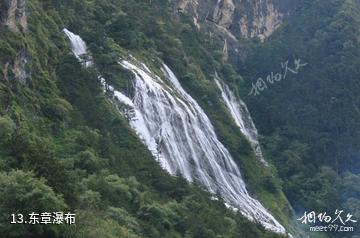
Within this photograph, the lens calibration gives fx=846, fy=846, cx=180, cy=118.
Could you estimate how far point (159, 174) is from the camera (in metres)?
51.4

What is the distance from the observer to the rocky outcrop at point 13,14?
48.8m

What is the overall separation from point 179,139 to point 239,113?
77.1 feet

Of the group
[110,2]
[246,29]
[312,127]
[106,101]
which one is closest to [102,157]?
[106,101]

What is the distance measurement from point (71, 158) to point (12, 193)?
19198mm

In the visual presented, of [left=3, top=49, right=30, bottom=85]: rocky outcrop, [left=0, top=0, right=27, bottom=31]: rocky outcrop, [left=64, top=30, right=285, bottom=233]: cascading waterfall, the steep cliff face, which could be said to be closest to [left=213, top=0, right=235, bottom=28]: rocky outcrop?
the steep cliff face

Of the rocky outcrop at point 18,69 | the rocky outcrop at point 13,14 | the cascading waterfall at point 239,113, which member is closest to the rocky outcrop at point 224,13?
the cascading waterfall at point 239,113

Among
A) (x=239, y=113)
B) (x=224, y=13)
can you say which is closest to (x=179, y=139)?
(x=239, y=113)

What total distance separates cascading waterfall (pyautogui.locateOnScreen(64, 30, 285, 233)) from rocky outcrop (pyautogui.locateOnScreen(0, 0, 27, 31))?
29.0 feet

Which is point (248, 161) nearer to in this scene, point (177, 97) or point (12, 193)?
point (177, 97)

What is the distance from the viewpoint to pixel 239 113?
83.1 m

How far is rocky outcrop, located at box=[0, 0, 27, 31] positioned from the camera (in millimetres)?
48750

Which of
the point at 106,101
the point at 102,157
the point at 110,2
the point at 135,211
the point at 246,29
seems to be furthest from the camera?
the point at 246,29

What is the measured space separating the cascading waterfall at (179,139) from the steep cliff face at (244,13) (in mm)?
30573

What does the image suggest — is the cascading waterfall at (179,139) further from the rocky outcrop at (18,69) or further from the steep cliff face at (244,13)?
A: the steep cliff face at (244,13)
